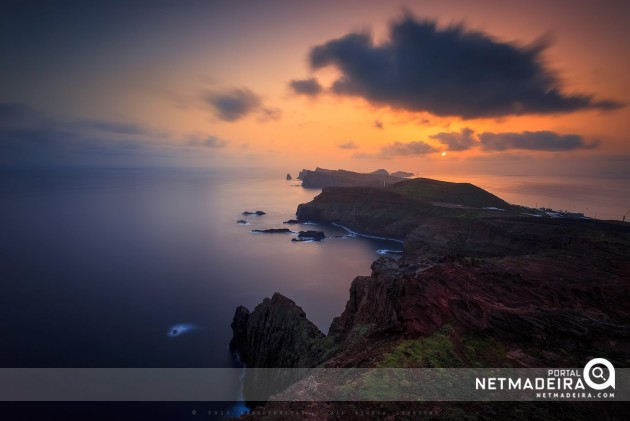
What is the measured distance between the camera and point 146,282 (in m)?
71.3

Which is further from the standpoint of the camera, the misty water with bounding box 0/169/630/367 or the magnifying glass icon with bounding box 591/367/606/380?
the misty water with bounding box 0/169/630/367

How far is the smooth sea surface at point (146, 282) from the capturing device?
153 feet

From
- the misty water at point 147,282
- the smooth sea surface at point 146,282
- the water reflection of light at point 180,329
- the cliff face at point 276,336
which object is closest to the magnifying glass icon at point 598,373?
the cliff face at point 276,336

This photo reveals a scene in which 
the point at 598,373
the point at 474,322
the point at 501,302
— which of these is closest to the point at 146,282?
the point at 474,322

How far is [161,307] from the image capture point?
59.8 meters

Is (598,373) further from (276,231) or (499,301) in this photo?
(276,231)

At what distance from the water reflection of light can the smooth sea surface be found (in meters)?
0.17

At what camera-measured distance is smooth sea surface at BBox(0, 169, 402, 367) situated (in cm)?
4666

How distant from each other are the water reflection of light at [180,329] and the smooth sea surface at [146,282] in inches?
6.6

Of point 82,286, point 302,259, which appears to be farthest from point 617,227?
point 82,286

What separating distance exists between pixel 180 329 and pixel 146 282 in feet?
83.6

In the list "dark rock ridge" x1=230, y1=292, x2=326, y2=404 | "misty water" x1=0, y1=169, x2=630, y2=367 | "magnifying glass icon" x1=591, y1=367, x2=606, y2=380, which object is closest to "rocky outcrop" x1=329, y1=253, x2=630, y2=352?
"magnifying glass icon" x1=591, y1=367, x2=606, y2=380

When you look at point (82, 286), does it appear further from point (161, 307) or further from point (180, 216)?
point (180, 216)

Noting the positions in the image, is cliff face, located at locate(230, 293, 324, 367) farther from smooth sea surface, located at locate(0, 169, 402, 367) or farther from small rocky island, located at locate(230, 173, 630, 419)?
smooth sea surface, located at locate(0, 169, 402, 367)
